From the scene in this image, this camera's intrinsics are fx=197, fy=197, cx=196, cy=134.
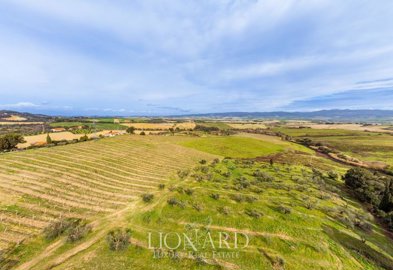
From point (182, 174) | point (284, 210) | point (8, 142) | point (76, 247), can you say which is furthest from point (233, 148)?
point (8, 142)

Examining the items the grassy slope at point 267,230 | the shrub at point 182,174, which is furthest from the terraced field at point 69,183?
the grassy slope at point 267,230

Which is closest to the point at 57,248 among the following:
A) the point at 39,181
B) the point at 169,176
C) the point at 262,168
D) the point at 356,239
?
the point at 39,181

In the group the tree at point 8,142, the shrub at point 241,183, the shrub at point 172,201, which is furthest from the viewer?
the tree at point 8,142

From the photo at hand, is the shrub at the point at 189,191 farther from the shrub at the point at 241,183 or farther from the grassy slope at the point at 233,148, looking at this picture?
the grassy slope at the point at 233,148

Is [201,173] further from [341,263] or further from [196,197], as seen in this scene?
[341,263]

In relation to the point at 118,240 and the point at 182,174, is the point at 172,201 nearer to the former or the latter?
the point at 118,240

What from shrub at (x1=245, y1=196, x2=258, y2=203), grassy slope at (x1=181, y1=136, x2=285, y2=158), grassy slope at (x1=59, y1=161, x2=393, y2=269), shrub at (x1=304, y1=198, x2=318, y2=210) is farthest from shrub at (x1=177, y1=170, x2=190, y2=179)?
grassy slope at (x1=181, y1=136, x2=285, y2=158)
